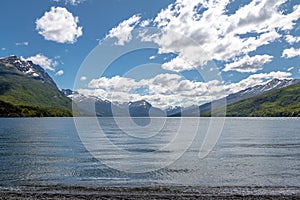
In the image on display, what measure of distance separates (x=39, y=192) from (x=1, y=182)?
879 cm

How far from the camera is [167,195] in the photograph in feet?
113

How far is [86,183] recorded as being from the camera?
4081 cm

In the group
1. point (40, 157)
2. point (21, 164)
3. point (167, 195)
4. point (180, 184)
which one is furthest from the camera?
point (40, 157)

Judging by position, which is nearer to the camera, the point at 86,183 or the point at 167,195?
the point at 167,195

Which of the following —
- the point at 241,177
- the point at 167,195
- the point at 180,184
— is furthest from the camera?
the point at 241,177

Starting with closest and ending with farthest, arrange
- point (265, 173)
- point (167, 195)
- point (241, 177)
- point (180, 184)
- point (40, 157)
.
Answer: point (167, 195)
point (180, 184)
point (241, 177)
point (265, 173)
point (40, 157)

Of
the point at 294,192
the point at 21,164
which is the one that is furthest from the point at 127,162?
the point at 294,192

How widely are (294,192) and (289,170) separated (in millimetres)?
16084

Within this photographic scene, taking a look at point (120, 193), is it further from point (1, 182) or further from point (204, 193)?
point (1, 182)

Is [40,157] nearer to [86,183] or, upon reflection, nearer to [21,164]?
[21,164]

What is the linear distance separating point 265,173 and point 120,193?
2407cm

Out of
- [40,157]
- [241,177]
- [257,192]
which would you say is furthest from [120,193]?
[40,157]

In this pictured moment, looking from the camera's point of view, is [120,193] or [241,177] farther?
[241,177]

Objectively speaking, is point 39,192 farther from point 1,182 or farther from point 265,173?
point 265,173
